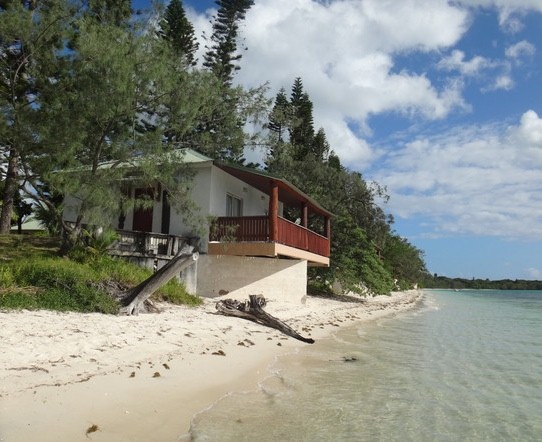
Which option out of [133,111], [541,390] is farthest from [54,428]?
[133,111]

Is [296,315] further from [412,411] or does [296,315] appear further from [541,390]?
[412,411]

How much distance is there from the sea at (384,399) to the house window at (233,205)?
797 cm

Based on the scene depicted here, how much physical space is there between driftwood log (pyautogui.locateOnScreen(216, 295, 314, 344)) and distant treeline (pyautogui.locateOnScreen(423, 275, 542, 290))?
146311 millimetres

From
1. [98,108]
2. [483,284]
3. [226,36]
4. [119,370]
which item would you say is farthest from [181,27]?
[483,284]

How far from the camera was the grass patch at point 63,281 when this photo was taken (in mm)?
9047

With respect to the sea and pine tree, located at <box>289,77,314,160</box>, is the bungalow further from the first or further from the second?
pine tree, located at <box>289,77,314,160</box>

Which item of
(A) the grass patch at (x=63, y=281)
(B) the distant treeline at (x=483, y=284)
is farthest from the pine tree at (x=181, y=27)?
(B) the distant treeline at (x=483, y=284)

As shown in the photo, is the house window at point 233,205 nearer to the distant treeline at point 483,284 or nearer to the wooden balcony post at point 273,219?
the wooden balcony post at point 273,219

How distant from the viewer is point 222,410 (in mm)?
5559

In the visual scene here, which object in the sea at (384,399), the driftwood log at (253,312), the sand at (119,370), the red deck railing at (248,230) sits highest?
the red deck railing at (248,230)

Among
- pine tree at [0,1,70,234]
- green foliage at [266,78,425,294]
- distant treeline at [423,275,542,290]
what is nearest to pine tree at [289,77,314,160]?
green foliage at [266,78,425,294]

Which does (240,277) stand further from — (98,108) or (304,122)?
(304,122)

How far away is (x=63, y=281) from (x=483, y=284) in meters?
174

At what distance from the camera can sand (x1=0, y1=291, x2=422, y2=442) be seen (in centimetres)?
453
